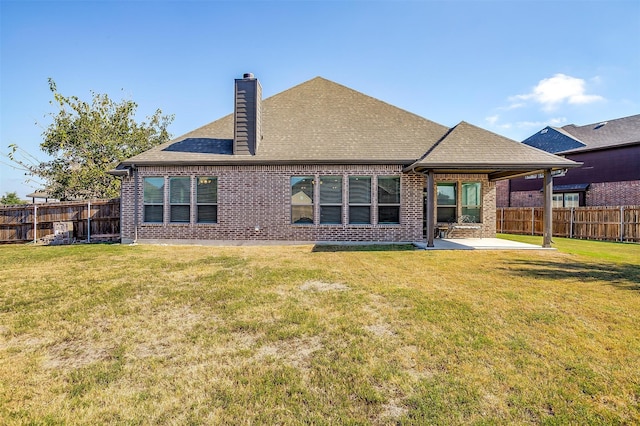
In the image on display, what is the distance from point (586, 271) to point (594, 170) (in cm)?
2113

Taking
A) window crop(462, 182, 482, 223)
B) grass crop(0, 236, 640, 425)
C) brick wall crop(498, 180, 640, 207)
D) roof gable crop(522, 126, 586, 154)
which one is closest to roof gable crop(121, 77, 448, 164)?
window crop(462, 182, 482, 223)

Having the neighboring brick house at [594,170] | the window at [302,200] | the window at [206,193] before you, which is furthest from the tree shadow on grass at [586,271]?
the neighboring brick house at [594,170]

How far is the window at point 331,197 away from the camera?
11.7m

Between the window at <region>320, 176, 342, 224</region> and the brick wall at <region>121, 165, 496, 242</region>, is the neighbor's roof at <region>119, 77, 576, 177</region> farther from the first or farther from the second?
the window at <region>320, 176, 342, 224</region>

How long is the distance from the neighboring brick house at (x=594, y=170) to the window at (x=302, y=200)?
61.0 ft

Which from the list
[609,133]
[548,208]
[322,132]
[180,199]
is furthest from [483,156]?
[609,133]

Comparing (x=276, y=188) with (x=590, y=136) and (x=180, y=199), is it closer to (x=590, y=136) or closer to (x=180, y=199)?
(x=180, y=199)

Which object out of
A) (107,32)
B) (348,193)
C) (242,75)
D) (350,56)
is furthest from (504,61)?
(107,32)

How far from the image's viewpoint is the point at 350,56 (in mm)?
13562

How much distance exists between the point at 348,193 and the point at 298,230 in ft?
7.89

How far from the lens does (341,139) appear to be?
12.4 meters

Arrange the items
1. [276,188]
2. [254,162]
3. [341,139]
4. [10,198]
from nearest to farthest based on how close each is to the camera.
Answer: [254,162] < [276,188] < [341,139] < [10,198]

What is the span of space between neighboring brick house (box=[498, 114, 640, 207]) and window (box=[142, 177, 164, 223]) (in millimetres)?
23869

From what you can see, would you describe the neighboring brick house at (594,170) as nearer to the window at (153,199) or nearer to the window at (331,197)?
the window at (331,197)
